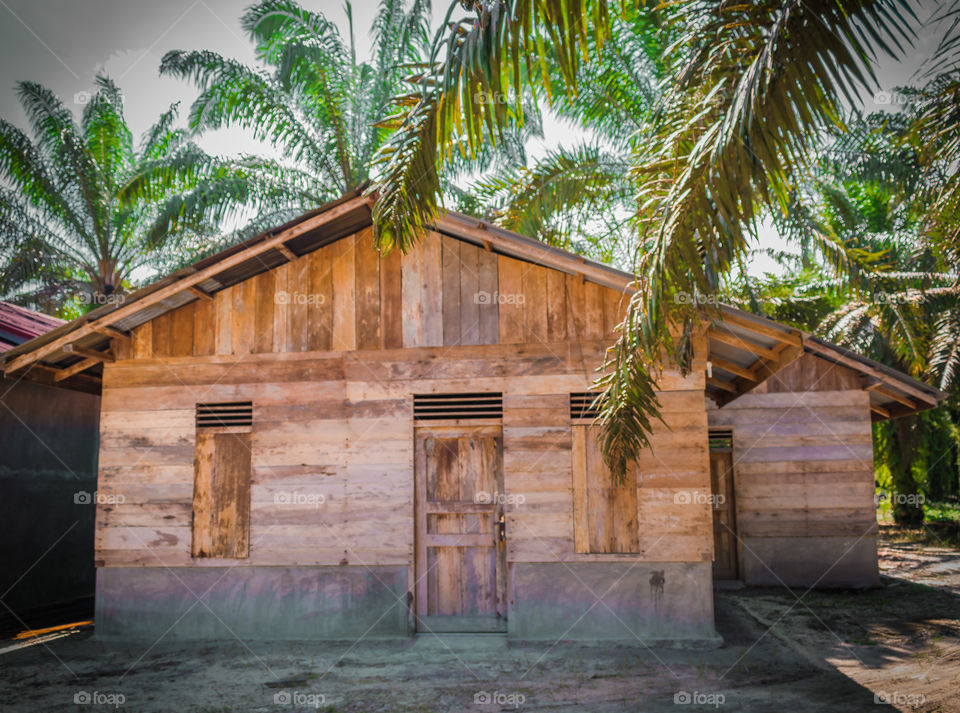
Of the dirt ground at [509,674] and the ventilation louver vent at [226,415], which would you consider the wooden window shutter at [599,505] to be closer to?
the dirt ground at [509,674]

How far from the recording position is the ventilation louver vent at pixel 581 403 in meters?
8.26

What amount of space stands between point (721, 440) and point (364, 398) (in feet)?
22.3

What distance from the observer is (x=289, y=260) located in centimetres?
895

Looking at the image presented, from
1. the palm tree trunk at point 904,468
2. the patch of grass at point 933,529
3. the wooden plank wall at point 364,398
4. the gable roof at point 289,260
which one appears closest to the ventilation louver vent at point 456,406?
the wooden plank wall at point 364,398

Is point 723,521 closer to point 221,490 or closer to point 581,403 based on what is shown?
point 581,403

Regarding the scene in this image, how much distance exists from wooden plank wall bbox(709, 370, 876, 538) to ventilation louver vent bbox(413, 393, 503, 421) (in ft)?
18.6

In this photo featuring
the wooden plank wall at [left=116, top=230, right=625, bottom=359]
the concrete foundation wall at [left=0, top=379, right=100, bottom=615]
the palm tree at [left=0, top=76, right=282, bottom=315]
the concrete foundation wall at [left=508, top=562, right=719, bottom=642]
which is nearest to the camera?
the concrete foundation wall at [left=508, top=562, right=719, bottom=642]

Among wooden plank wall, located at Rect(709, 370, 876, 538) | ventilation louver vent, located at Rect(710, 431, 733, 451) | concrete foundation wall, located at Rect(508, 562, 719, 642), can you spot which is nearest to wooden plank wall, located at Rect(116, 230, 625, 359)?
concrete foundation wall, located at Rect(508, 562, 719, 642)

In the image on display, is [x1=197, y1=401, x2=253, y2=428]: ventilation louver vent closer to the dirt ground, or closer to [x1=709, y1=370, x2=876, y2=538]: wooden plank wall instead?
the dirt ground

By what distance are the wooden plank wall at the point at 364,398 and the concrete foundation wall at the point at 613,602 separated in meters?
0.17

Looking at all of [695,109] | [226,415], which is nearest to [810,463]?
[695,109]

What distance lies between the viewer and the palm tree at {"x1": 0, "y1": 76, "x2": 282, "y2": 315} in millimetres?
15523

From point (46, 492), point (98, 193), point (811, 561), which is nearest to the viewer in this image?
point (46, 492)

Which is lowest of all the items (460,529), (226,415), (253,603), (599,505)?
(253,603)
